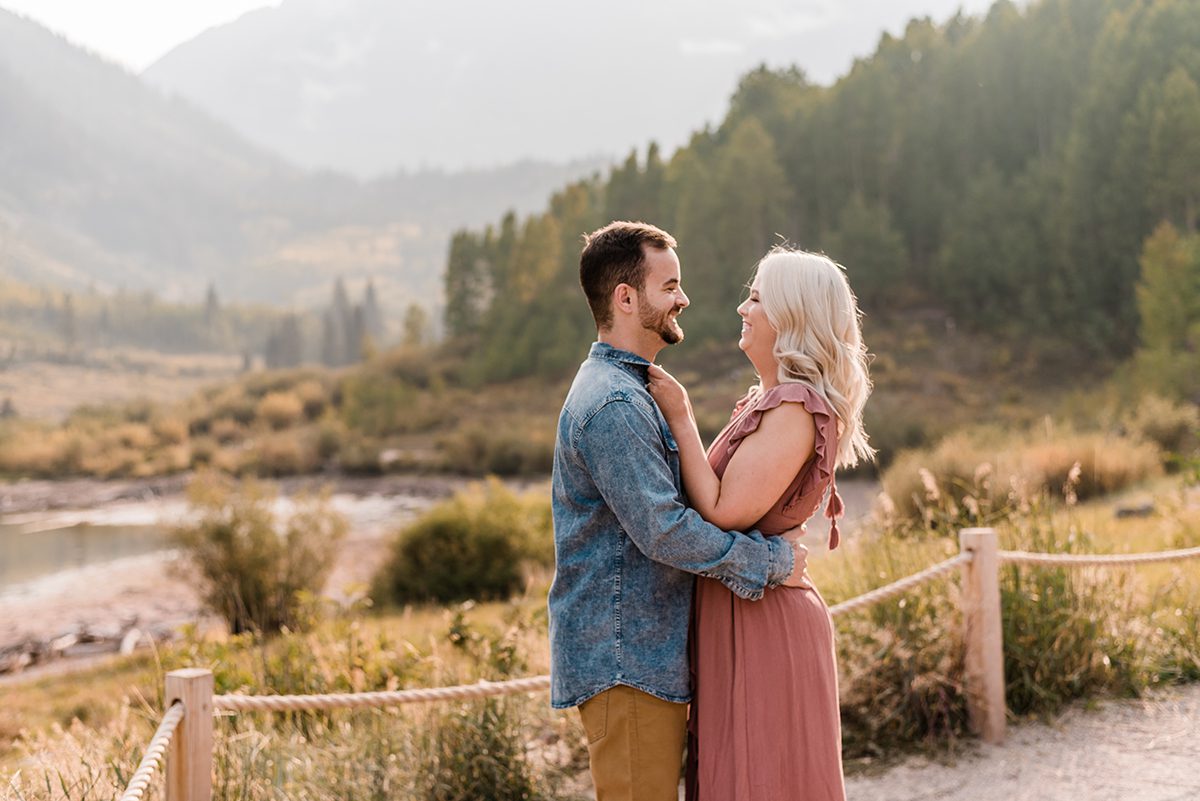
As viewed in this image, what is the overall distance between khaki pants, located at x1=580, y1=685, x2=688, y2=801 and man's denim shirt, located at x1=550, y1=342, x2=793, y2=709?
0.14 feet

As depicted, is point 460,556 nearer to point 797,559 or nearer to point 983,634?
point 983,634

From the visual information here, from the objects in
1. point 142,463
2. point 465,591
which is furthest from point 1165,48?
point 142,463

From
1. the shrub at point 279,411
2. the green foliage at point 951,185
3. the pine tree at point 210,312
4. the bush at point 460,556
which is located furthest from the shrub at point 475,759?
the pine tree at point 210,312

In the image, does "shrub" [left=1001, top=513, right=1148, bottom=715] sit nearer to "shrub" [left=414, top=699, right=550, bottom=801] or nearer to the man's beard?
"shrub" [left=414, top=699, right=550, bottom=801]

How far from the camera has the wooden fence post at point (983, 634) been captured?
4879mm

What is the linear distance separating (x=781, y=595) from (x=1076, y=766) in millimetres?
2981

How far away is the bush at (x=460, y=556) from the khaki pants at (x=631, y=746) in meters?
12.1

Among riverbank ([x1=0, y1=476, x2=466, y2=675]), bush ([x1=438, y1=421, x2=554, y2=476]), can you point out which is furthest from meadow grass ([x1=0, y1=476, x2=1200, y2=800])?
bush ([x1=438, y1=421, x2=554, y2=476])

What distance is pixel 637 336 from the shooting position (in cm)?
250

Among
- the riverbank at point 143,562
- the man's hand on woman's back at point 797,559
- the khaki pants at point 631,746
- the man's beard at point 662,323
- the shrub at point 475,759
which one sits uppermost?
the man's beard at point 662,323

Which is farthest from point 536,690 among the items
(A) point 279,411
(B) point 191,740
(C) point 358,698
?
(A) point 279,411

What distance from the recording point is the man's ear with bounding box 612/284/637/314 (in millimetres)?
2465

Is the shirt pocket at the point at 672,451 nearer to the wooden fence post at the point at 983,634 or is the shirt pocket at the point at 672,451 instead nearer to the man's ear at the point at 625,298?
the man's ear at the point at 625,298

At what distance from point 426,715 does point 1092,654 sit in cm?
351
